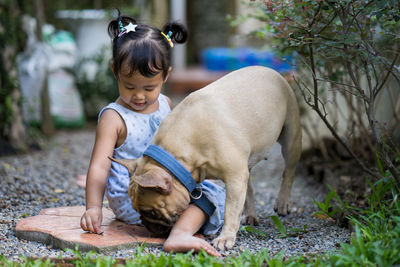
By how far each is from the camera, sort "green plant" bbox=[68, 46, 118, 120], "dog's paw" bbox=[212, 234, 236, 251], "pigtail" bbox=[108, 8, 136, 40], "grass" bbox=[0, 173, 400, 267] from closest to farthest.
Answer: "grass" bbox=[0, 173, 400, 267] < "dog's paw" bbox=[212, 234, 236, 251] < "pigtail" bbox=[108, 8, 136, 40] < "green plant" bbox=[68, 46, 118, 120]

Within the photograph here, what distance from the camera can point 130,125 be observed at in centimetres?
292

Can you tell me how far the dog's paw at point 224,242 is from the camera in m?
2.55

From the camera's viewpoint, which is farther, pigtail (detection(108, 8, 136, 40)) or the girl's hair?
pigtail (detection(108, 8, 136, 40))

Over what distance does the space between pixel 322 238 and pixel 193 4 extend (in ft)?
45.4

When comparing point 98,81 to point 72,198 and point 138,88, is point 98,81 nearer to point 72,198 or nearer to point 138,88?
point 72,198

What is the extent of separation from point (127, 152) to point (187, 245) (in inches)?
29.8

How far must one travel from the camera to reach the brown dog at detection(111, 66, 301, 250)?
2.47 metres

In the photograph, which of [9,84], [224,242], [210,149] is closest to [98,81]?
[9,84]

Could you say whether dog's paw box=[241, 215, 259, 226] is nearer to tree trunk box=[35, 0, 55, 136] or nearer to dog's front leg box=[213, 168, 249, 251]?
dog's front leg box=[213, 168, 249, 251]

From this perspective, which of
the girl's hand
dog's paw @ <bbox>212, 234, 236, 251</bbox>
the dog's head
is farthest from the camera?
the girl's hand

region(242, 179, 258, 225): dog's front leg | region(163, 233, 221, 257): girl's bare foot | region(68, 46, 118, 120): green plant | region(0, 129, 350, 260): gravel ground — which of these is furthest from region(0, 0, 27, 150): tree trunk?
region(163, 233, 221, 257): girl's bare foot

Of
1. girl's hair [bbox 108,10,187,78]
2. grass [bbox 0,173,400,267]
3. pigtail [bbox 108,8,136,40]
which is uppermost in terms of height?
pigtail [bbox 108,8,136,40]

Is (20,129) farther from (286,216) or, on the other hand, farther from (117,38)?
(286,216)

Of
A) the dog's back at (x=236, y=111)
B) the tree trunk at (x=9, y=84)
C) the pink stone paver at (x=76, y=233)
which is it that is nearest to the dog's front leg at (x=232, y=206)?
the dog's back at (x=236, y=111)
